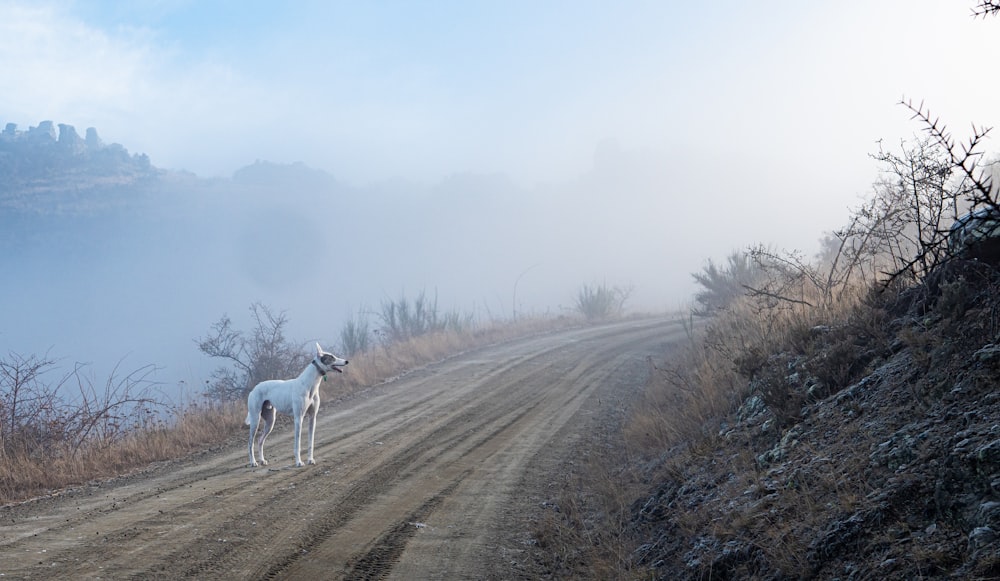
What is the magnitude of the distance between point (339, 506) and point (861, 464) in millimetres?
5567

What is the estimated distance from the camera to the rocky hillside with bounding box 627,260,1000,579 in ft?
12.3

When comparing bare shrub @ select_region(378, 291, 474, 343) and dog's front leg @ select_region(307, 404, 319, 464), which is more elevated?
bare shrub @ select_region(378, 291, 474, 343)

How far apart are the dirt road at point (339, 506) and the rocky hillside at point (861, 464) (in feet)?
6.08

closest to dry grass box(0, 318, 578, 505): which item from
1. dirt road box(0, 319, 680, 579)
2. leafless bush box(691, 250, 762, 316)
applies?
dirt road box(0, 319, 680, 579)

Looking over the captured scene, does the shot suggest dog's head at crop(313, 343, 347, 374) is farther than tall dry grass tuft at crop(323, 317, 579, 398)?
No

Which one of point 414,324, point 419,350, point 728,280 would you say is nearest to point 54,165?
point 414,324

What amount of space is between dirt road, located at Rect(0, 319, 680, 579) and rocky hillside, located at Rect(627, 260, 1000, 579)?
1853mm

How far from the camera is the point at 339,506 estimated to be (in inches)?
304

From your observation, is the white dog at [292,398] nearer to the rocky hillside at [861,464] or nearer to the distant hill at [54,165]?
the rocky hillside at [861,464]

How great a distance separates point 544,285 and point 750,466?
101m

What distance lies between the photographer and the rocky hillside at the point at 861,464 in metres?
3.74

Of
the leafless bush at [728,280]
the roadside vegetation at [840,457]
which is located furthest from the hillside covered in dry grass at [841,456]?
the leafless bush at [728,280]

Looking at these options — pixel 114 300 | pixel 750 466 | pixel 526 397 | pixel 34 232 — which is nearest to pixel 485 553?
pixel 750 466

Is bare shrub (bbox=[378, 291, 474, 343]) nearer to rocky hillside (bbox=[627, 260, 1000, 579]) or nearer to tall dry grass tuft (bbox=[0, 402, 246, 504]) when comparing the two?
tall dry grass tuft (bbox=[0, 402, 246, 504])
